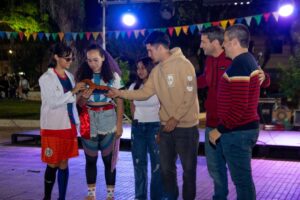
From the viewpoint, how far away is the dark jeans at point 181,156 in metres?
4.78

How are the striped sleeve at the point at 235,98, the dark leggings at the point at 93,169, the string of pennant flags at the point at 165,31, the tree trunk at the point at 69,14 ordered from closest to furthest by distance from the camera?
the striped sleeve at the point at 235,98, the dark leggings at the point at 93,169, the string of pennant flags at the point at 165,31, the tree trunk at the point at 69,14

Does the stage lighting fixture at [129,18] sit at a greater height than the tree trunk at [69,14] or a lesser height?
lesser

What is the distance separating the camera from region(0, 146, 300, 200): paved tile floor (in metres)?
6.41

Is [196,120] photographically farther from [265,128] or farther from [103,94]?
[265,128]

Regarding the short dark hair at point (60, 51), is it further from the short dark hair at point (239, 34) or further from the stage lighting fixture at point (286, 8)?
the stage lighting fixture at point (286, 8)

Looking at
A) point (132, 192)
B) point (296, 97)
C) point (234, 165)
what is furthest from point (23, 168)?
point (296, 97)

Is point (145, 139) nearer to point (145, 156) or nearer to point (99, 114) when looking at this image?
point (145, 156)

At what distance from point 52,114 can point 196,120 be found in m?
1.62

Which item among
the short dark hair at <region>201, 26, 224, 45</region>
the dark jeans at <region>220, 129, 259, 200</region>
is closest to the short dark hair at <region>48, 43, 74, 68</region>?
the short dark hair at <region>201, 26, 224, 45</region>

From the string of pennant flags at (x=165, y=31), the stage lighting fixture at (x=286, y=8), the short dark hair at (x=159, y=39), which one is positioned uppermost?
the stage lighting fixture at (x=286, y=8)

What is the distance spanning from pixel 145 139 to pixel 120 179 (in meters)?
1.95

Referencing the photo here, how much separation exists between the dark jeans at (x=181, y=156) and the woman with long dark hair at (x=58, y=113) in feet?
3.74

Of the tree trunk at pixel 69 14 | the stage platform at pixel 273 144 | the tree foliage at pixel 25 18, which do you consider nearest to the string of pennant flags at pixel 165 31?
the tree trunk at pixel 69 14

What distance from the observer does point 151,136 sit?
548 centimetres
